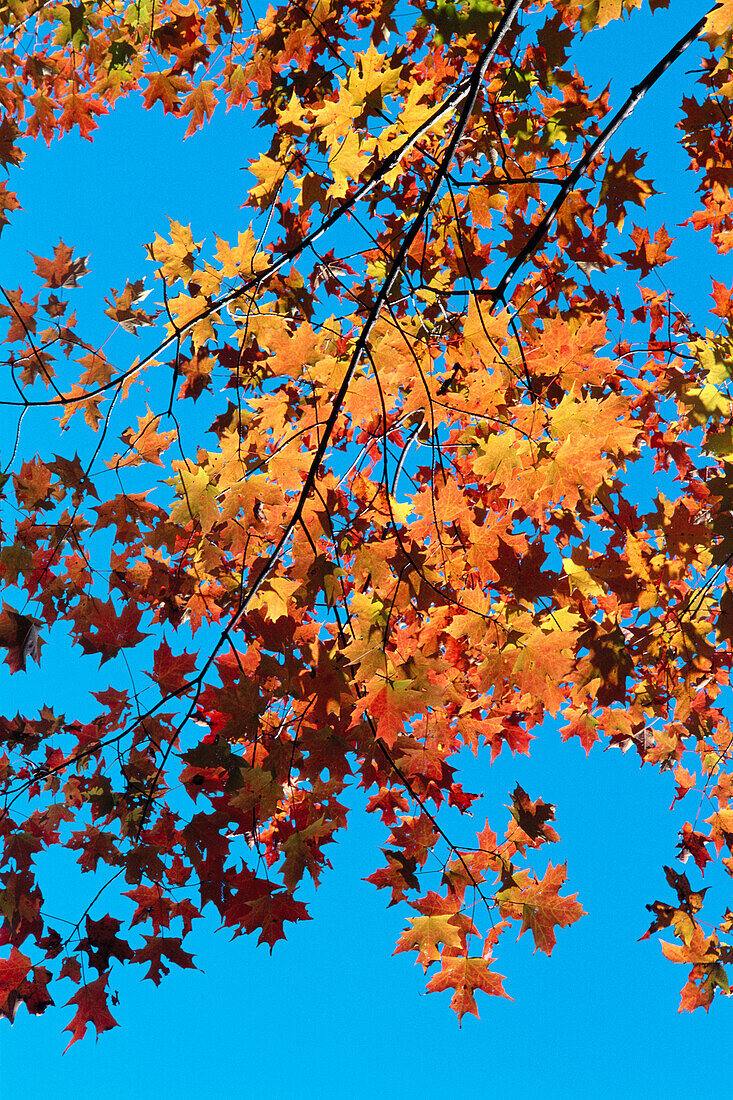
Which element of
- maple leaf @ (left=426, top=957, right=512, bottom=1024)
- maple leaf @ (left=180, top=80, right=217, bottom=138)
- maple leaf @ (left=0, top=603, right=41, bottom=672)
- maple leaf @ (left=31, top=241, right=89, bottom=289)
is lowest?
maple leaf @ (left=426, top=957, right=512, bottom=1024)

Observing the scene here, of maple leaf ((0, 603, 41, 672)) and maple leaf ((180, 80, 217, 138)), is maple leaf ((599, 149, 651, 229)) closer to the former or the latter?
maple leaf ((180, 80, 217, 138))

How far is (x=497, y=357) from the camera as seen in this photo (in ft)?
7.68

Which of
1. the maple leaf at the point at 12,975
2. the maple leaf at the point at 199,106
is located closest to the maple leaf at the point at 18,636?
the maple leaf at the point at 12,975

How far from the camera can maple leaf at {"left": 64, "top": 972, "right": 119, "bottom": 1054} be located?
232 centimetres

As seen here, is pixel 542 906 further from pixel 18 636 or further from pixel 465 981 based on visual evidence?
pixel 18 636

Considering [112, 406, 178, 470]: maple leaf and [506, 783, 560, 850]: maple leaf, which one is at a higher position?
[112, 406, 178, 470]: maple leaf

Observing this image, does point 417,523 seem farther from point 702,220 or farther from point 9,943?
point 702,220

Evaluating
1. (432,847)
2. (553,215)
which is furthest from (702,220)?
(432,847)

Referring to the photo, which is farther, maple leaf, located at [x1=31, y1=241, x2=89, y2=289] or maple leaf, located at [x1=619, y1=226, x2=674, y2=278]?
maple leaf, located at [x1=619, y1=226, x2=674, y2=278]

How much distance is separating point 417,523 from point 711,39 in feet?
4.62

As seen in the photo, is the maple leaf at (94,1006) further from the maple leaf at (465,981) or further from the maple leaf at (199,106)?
the maple leaf at (199,106)

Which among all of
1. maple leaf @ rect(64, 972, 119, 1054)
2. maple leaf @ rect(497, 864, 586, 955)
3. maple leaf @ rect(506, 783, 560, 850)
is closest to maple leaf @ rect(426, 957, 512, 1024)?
maple leaf @ rect(497, 864, 586, 955)

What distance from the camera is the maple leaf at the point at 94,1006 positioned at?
2.32 m

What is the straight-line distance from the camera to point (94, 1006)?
7.63ft
